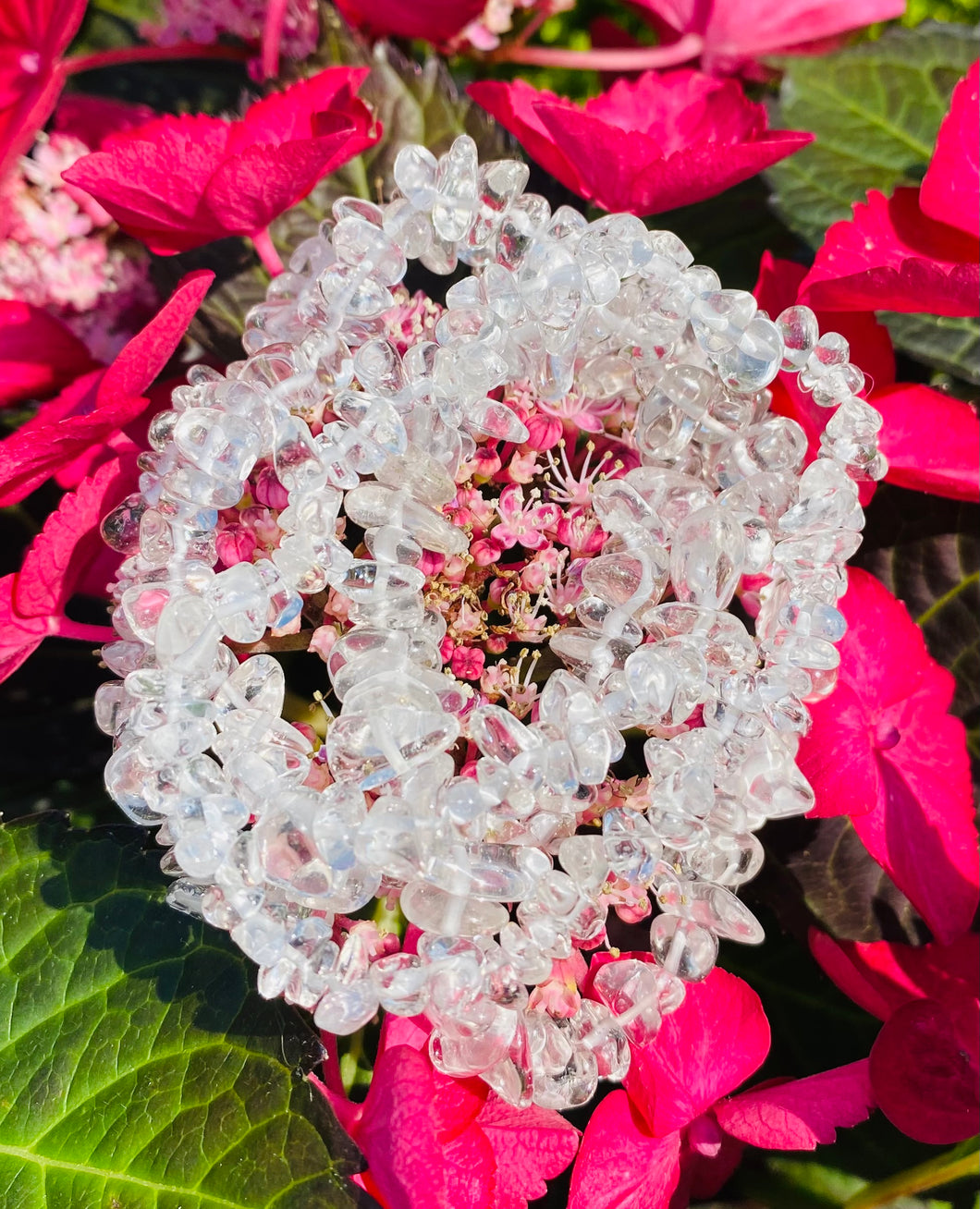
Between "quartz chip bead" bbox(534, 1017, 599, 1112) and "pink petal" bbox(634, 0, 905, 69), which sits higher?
"pink petal" bbox(634, 0, 905, 69)

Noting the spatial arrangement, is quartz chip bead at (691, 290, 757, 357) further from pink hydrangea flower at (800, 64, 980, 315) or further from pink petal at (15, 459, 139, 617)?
pink petal at (15, 459, 139, 617)

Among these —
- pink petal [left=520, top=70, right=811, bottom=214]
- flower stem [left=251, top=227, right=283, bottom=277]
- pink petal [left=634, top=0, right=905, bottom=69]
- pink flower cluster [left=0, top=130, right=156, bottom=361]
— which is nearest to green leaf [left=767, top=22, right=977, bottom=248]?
pink petal [left=634, top=0, right=905, bottom=69]

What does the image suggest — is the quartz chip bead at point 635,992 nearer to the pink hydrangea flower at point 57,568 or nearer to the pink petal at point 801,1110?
the pink petal at point 801,1110

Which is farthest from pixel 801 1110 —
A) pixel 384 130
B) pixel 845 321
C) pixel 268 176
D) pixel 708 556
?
pixel 384 130

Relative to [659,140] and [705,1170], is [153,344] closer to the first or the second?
[659,140]

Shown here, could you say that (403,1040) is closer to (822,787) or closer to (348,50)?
(822,787)
